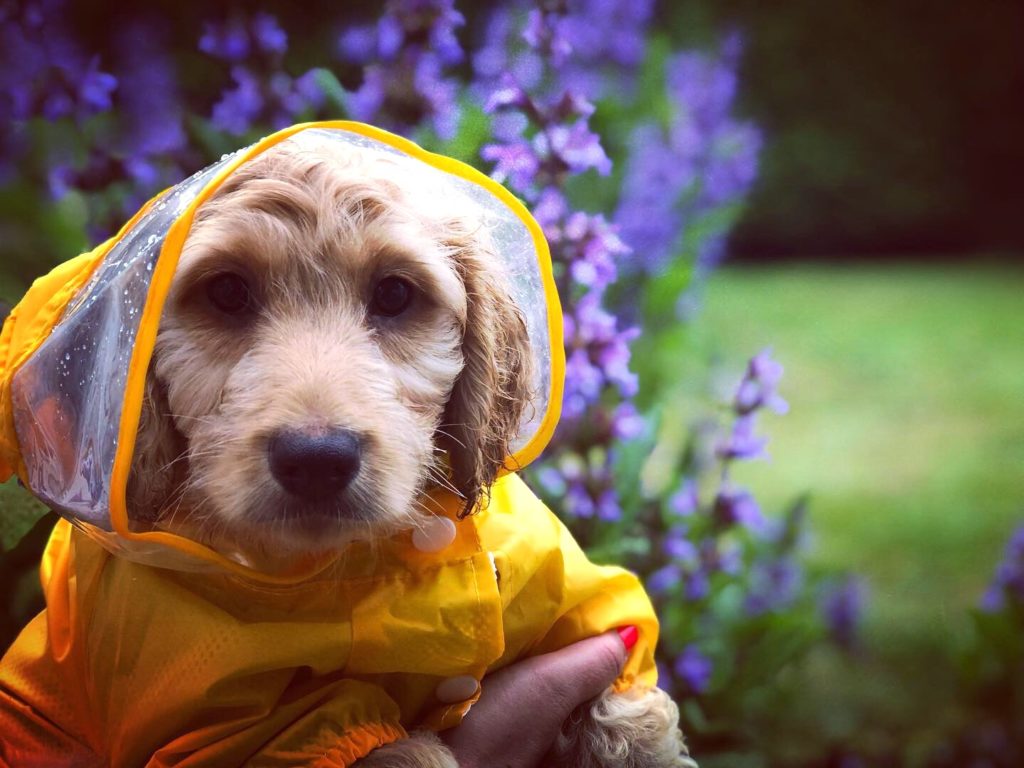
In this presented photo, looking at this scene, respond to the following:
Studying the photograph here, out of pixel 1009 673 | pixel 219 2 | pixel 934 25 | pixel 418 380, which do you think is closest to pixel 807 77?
pixel 934 25

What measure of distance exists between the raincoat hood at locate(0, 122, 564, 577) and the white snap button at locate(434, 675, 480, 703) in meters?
0.42

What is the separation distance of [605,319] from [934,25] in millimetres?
8810

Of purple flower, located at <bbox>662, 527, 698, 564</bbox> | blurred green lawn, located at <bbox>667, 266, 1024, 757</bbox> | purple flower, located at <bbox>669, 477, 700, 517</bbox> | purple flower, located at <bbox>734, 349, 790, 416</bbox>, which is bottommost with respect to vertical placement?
blurred green lawn, located at <bbox>667, 266, 1024, 757</bbox>

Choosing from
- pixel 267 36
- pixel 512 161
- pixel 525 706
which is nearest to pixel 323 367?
pixel 525 706

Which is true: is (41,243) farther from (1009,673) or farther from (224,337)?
(1009,673)

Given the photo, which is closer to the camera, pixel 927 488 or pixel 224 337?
pixel 224 337

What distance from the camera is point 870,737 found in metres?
3.96

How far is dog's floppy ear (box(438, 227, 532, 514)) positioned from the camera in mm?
1867

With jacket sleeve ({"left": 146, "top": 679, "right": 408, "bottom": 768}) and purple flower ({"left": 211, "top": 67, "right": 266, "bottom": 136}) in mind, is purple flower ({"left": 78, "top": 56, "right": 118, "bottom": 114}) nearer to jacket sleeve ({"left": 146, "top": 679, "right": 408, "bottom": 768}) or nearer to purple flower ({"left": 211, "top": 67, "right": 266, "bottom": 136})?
purple flower ({"left": 211, "top": 67, "right": 266, "bottom": 136})

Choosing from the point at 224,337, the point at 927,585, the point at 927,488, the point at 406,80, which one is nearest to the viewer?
the point at 224,337

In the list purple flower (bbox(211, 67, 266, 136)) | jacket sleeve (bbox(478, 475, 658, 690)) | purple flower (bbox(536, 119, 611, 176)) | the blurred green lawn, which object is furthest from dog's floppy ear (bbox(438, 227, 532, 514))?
the blurred green lawn

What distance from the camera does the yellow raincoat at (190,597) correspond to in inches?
64.2

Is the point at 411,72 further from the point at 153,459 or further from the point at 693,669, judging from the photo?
the point at 693,669

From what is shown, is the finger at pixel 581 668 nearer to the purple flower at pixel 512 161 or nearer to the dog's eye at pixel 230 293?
the dog's eye at pixel 230 293
